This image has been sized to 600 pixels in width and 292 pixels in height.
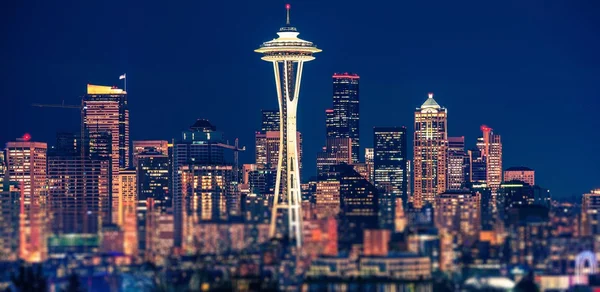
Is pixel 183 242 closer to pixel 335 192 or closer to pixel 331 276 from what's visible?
pixel 331 276

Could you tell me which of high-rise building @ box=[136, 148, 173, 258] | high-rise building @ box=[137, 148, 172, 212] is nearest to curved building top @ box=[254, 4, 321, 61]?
high-rise building @ box=[136, 148, 173, 258]

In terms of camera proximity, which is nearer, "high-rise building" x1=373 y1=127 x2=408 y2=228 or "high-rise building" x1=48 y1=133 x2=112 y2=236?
"high-rise building" x1=48 y1=133 x2=112 y2=236

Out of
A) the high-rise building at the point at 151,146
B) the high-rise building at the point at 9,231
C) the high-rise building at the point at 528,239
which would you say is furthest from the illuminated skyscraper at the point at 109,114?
the high-rise building at the point at 528,239

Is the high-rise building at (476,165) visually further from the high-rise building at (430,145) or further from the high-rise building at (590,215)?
the high-rise building at (590,215)

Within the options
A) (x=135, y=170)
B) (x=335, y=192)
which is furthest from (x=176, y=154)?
(x=335, y=192)

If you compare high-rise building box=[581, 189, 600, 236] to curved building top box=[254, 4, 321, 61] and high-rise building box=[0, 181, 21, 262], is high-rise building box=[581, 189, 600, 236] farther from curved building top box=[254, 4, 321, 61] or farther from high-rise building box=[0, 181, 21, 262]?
high-rise building box=[0, 181, 21, 262]

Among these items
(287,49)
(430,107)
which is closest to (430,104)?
(430,107)

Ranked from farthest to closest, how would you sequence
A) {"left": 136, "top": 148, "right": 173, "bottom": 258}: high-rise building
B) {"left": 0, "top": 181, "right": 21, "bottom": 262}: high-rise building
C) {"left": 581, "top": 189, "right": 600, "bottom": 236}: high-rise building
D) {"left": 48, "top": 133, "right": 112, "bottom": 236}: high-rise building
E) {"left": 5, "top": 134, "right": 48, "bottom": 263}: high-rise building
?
{"left": 48, "top": 133, "right": 112, "bottom": 236}: high-rise building, {"left": 5, "top": 134, "right": 48, "bottom": 263}: high-rise building, {"left": 136, "top": 148, "right": 173, "bottom": 258}: high-rise building, {"left": 581, "top": 189, "right": 600, "bottom": 236}: high-rise building, {"left": 0, "top": 181, "right": 21, "bottom": 262}: high-rise building
